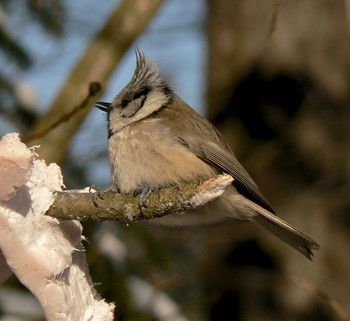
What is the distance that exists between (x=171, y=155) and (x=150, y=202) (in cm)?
96

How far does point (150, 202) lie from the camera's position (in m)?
1.55

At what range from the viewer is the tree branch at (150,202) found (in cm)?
148

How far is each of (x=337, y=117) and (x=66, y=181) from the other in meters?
2.08

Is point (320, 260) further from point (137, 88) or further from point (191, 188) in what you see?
point (191, 188)

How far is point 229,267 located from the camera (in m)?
3.94

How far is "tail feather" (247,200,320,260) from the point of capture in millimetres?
2416

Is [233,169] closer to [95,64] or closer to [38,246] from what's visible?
[95,64]

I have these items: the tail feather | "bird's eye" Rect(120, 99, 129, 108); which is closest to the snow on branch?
the tail feather

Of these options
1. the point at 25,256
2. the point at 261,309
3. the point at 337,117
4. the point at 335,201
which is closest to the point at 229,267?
the point at 261,309

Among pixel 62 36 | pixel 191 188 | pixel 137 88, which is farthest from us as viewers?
pixel 62 36

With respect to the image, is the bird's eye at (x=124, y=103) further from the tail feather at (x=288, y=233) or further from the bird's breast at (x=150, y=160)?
the tail feather at (x=288, y=233)

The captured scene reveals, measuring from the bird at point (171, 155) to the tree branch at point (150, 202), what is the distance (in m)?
0.72

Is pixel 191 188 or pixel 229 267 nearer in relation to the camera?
pixel 191 188

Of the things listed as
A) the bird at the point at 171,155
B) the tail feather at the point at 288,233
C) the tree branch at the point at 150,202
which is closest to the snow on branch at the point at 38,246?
the tree branch at the point at 150,202
